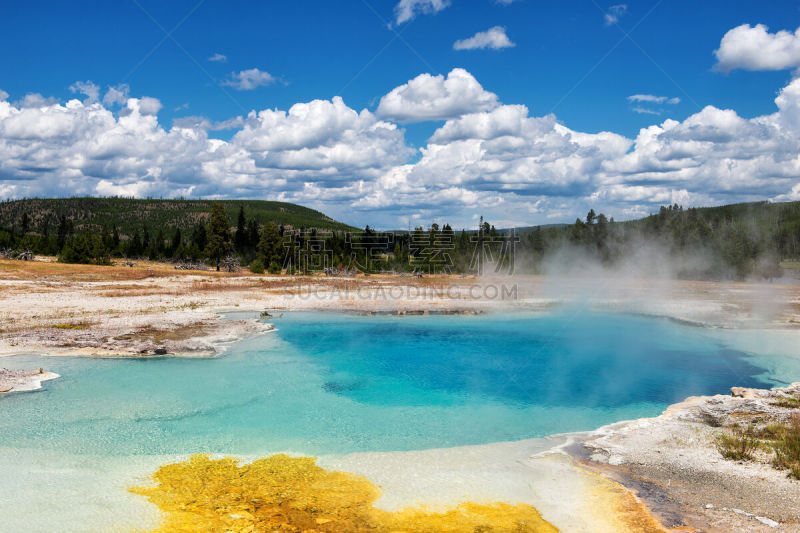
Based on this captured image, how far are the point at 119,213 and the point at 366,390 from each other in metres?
160

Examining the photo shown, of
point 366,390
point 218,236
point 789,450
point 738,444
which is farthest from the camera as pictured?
point 218,236

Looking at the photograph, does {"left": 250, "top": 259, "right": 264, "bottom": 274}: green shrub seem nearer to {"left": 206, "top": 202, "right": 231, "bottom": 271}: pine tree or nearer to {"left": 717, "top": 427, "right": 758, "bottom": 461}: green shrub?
{"left": 206, "top": 202, "right": 231, "bottom": 271}: pine tree

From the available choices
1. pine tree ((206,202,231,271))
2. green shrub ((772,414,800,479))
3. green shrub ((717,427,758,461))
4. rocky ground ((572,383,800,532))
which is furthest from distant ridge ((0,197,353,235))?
green shrub ((772,414,800,479))

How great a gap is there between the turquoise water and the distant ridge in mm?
123524

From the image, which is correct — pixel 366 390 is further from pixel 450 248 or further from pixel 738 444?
pixel 450 248

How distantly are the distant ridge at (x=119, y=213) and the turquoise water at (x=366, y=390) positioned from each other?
123524 millimetres

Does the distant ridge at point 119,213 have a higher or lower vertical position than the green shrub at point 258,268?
higher

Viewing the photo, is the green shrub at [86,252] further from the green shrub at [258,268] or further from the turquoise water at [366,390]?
the turquoise water at [366,390]

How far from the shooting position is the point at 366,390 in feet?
48.0

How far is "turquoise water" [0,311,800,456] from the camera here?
Answer: 34.5ft

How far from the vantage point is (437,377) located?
53.4 feet

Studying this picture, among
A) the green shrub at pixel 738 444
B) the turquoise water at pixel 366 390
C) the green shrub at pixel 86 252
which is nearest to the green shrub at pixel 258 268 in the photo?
the green shrub at pixel 86 252

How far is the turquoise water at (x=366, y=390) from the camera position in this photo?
34.5ft

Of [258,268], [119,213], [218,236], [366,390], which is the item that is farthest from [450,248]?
[119,213]
